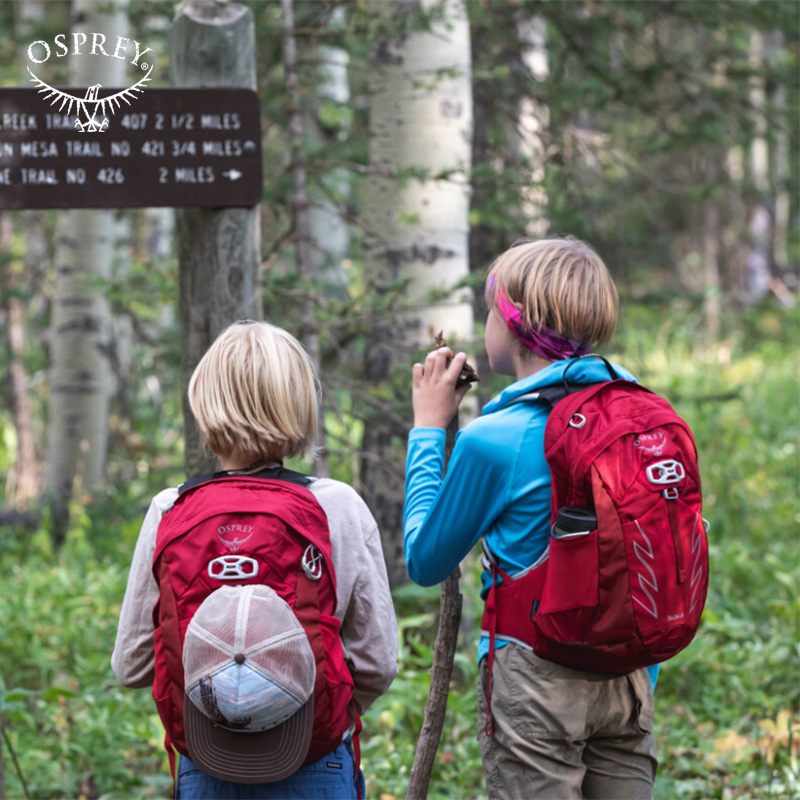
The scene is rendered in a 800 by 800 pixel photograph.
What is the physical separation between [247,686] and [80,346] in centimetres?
600

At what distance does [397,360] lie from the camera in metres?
4.75

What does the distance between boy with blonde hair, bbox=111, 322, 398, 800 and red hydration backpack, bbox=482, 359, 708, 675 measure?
0.45 m

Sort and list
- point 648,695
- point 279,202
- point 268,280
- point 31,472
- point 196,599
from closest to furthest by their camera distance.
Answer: point 196,599, point 648,695, point 268,280, point 279,202, point 31,472

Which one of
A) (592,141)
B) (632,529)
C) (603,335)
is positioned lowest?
(632,529)

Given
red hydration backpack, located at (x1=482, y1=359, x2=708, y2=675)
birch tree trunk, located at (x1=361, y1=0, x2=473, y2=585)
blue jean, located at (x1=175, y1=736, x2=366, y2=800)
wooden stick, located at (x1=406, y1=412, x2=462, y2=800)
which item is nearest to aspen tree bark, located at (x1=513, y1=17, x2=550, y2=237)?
birch tree trunk, located at (x1=361, y1=0, x2=473, y2=585)

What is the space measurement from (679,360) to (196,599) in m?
10.1

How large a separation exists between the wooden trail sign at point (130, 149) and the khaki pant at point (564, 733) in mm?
2023

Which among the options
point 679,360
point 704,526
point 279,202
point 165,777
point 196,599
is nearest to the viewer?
point 196,599

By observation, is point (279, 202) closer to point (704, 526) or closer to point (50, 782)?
point (50, 782)

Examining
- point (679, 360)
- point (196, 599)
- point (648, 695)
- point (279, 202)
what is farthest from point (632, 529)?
point (679, 360)

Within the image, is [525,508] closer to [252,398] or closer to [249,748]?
[252,398]

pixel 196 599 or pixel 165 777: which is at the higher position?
pixel 196 599

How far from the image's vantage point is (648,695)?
2178 millimetres

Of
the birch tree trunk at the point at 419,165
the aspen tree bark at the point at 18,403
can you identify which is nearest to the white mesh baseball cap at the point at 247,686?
the birch tree trunk at the point at 419,165
